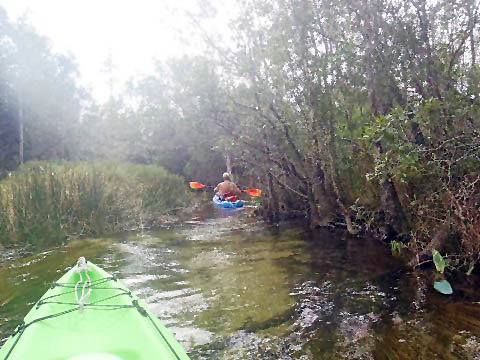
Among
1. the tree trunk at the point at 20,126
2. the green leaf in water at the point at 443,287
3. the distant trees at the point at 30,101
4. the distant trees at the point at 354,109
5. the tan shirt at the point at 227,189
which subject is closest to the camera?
the green leaf in water at the point at 443,287

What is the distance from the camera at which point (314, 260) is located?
661 centimetres

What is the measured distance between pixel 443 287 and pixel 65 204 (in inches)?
265

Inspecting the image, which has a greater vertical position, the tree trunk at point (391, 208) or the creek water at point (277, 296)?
the tree trunk at point (391, 208)

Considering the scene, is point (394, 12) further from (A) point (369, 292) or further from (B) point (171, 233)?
(B) point (171, 233)

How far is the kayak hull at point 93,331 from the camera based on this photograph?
97.0 inches

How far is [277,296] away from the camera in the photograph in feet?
16.1

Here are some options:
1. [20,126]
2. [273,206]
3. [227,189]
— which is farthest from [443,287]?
[20,126]

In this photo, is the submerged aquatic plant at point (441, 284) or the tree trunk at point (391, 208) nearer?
the submerged aquatic plant at point (441, 284)

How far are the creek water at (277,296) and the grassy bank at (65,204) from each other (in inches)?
21.1

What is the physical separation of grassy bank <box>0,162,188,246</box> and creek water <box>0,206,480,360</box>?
0.54 metres

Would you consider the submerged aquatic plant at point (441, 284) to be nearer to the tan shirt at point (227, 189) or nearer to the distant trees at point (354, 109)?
the distant trees at point (354, 109)

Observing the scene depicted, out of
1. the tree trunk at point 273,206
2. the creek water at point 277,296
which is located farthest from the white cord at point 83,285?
the tree trunk at point 273,206

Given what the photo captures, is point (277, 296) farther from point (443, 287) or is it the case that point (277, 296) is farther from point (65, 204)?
point (65, 204)

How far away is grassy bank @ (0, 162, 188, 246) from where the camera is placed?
779 cm
